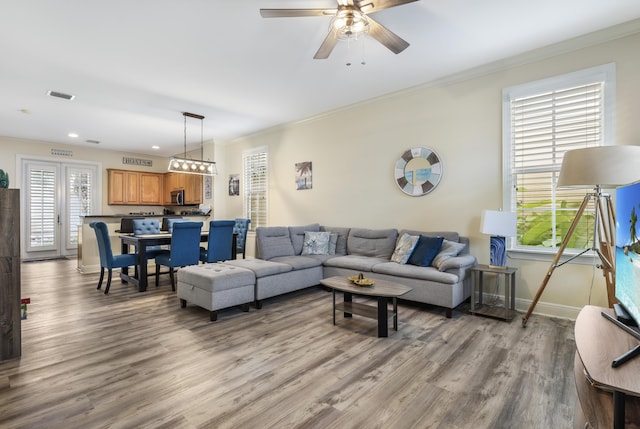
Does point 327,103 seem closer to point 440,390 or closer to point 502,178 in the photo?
point 502,178

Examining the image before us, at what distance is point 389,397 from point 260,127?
18.4 ft

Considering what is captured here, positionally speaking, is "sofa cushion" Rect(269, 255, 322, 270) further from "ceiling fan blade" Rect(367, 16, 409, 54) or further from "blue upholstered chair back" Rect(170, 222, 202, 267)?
"ceiling fan blade" Rect(367, 16, 409, 54)

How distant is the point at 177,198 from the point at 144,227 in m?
3.17

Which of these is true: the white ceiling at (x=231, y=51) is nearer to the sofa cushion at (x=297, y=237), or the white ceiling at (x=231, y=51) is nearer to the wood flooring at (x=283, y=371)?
the sofa cushion at (x=297, y=237)

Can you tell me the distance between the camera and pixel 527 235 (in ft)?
11.9

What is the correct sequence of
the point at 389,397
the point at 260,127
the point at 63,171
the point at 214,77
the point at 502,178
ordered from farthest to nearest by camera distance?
the point at 63,171 → the point at 260,127 → the point at 214,77 → the point at 502,178 → the point at 389,397

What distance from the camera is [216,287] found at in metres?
3.32

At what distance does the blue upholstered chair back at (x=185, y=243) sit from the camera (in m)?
4.39

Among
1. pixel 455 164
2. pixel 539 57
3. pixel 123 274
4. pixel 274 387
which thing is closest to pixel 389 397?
pixel 274 387

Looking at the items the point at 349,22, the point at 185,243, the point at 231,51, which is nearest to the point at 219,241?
the point at 185,243

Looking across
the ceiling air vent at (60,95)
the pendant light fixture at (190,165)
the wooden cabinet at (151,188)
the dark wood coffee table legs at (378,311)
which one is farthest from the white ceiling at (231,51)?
the wooden cabinet at (151,188)

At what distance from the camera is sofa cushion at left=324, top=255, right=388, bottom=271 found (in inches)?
161

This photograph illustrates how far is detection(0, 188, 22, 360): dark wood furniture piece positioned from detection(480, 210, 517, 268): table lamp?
14.0 ft

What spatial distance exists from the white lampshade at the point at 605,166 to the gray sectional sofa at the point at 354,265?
1.39 meters
